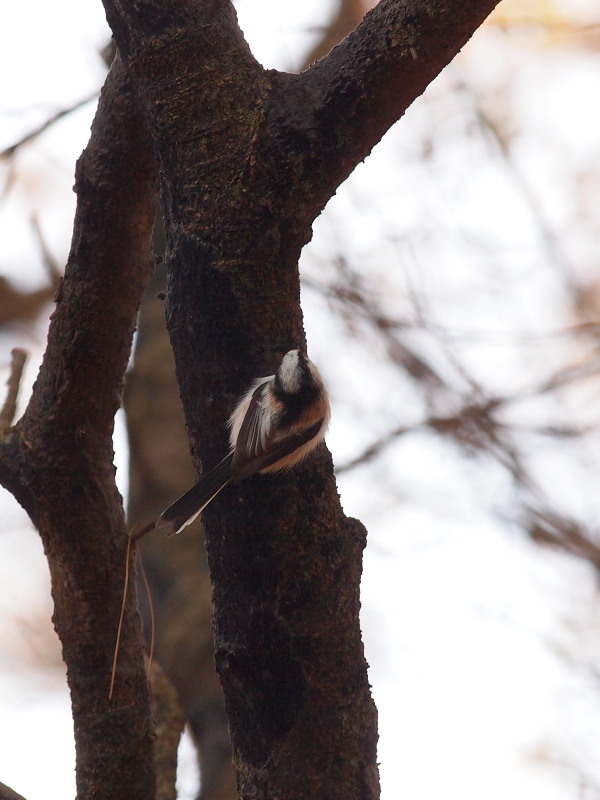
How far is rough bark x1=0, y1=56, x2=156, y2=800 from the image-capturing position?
205cm

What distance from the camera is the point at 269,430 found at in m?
1.78

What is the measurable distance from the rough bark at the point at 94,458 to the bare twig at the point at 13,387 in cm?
24

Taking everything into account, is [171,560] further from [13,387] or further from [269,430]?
[269,430]

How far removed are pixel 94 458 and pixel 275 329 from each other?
0.72 metres

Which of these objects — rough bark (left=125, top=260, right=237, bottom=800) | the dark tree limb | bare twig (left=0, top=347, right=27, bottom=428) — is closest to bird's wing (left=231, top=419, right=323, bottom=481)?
the dark tree limb

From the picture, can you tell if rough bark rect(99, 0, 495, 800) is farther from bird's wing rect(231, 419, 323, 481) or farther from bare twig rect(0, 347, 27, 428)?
bare twig rect(0, 347, 27, 428)

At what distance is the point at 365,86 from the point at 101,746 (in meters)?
1.59

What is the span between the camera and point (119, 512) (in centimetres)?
215

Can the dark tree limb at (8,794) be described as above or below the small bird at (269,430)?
below

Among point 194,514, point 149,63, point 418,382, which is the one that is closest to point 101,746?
point 194,514

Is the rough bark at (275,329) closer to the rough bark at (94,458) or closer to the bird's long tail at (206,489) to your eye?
the bird's long tail at (206,489)

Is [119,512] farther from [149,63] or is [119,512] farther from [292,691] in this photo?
[149,63]

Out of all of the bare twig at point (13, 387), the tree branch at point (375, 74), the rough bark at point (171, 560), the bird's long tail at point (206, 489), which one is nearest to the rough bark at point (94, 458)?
the bare twig at point (13, 387)

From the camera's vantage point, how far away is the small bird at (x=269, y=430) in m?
1.64
